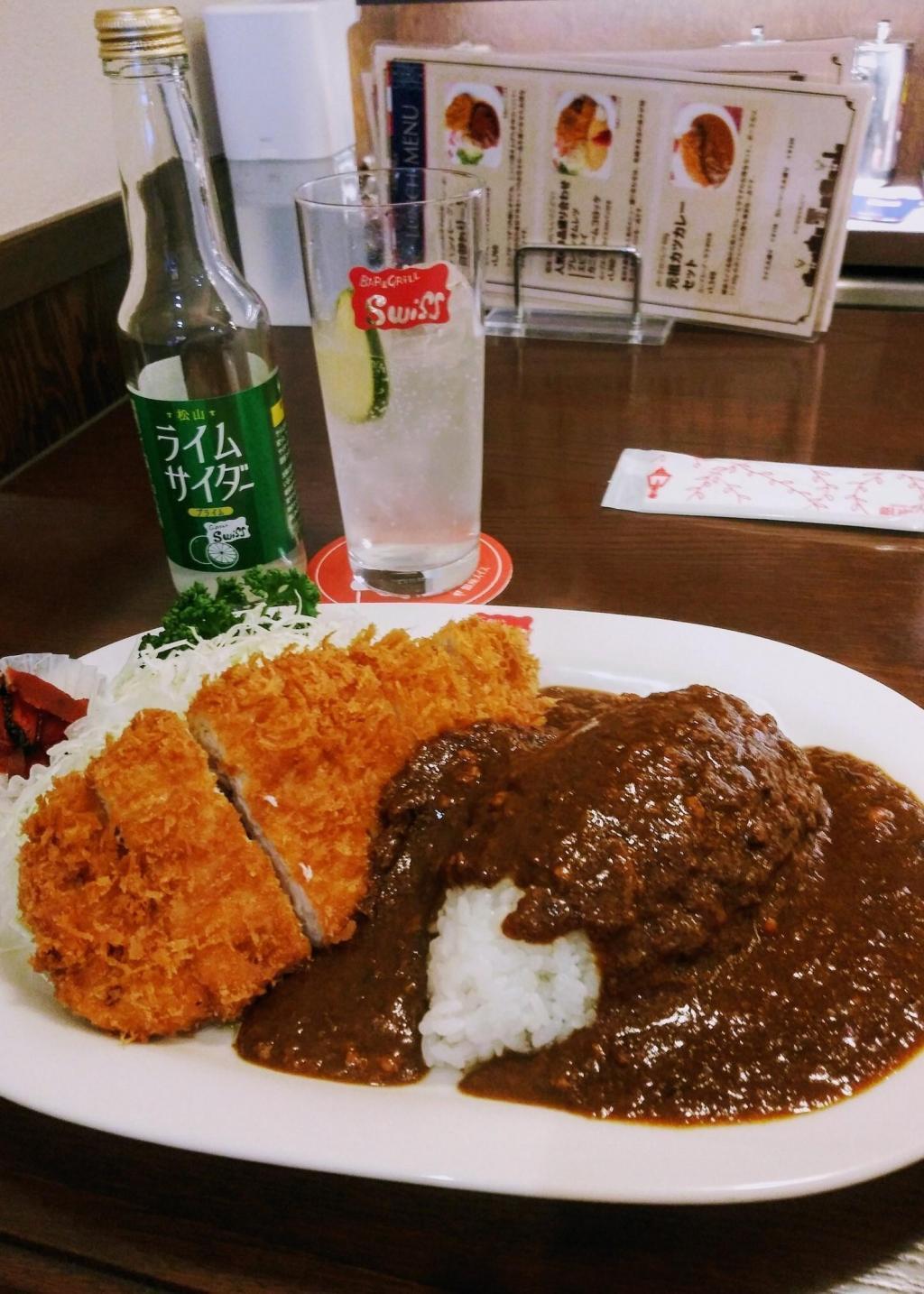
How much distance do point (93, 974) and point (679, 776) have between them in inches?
26.8

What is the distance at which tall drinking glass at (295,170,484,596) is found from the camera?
55.6 inches

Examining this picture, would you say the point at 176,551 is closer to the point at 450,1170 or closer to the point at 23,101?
the point at 450,1170

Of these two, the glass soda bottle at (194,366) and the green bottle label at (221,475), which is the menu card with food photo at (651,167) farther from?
the green bottle label at (221,475)

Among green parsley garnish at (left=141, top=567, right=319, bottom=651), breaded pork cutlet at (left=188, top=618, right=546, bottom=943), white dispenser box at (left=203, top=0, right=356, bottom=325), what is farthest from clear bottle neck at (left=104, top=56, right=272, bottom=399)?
white dispenser box at (left=203, top=0, right=356, bottom=325)

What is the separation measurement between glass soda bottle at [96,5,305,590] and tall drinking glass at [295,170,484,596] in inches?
5.1

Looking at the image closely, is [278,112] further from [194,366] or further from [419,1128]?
[419,1128]

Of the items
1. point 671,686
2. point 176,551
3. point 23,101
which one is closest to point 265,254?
point 23,101

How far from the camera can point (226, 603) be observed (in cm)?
145

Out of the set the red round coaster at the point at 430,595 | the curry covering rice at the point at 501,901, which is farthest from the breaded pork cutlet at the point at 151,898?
the red round coaster at the point at 430,595

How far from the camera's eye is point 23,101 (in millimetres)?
2029

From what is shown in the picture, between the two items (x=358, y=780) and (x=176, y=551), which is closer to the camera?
(x=358, y=780)

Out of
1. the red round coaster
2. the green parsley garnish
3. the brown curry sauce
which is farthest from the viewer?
the red round coaster

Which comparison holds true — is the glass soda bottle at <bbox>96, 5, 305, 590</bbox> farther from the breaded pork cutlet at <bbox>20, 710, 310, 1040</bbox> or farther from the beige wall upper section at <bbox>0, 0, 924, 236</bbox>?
the beige wall upper section at <bbox>0, 0, 924, 236</bbox>

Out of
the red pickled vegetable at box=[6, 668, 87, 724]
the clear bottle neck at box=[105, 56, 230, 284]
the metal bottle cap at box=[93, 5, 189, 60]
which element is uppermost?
the metal bottle cap at box=[93, 5, 189, 60]
